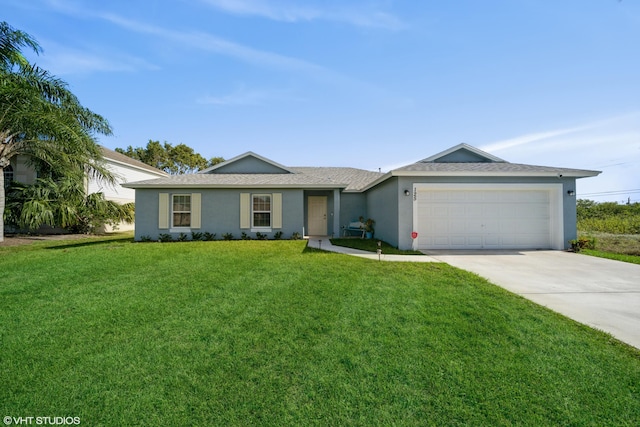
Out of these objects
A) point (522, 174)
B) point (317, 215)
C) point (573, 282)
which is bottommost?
point (573, 282)

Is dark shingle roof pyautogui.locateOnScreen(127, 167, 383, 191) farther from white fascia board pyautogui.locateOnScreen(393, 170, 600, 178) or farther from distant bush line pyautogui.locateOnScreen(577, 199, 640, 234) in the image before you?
distant bush line pyautogui.locateOnScreen(577, 199, 640, 234)

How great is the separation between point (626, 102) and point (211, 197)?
15.8 meters

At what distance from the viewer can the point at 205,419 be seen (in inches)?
91.2

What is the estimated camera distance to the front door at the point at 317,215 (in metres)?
16.4

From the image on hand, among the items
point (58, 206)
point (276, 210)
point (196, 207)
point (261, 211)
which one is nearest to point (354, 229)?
point (276, 210)

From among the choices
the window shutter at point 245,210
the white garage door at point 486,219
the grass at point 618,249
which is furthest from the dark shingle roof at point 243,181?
the grass at point 618,249

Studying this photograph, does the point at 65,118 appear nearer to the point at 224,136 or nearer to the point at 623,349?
the point at 224,136

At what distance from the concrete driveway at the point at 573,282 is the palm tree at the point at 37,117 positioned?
1624cm

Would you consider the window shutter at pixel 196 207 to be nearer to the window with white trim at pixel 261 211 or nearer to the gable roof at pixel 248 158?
the window with white trim at pixel 261 211

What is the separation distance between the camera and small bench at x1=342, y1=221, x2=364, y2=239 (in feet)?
49.6

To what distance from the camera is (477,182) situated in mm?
10766

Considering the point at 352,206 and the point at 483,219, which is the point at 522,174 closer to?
the point at 483,219

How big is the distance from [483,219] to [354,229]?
250 inches

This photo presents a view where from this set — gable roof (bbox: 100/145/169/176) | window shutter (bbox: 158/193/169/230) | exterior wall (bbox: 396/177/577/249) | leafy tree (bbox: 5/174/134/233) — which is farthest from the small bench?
gable roof (bbox: 100/145/169/176)
